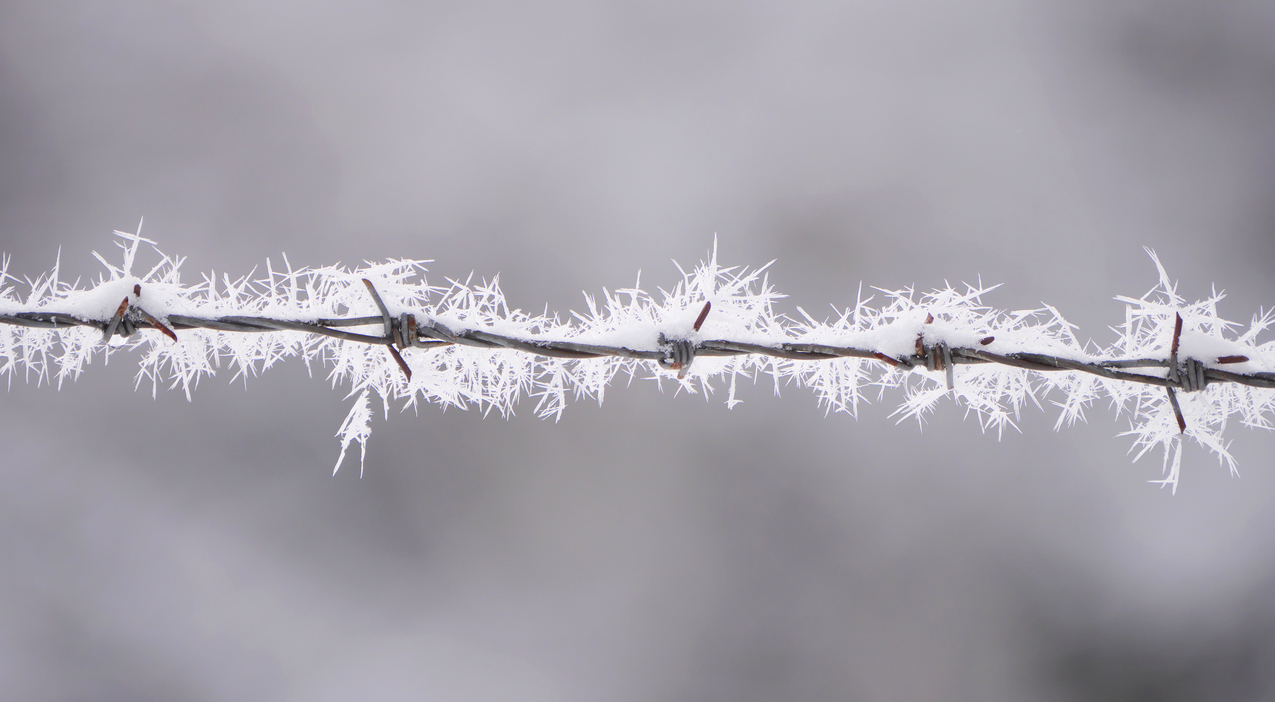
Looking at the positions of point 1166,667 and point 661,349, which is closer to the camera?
point 661,349

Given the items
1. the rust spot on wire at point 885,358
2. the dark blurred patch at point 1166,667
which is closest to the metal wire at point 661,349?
the rust spot on wire at point 885,358

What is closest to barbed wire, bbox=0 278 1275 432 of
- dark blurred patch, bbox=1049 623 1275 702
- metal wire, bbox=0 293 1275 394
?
metal wire, bbox=0 293 1275 394

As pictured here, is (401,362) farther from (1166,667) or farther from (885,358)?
(1166,667)

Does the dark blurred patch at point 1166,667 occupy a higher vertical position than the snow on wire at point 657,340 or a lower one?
lower

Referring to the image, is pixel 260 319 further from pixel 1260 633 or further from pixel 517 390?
pixel 1260 633

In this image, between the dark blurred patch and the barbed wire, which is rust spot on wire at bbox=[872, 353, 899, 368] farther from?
the dark blurred patch

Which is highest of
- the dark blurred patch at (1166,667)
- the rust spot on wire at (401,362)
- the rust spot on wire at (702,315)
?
the rust spot on wire at (702,315)

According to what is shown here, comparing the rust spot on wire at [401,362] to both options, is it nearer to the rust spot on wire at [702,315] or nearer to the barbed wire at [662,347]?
the barbed wire at [662,347]

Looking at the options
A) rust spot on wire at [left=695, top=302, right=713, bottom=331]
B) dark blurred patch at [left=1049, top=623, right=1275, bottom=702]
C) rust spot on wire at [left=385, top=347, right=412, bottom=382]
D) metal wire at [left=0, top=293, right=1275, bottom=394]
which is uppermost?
rust spot on wire at [left=695, top=302, right=713, bottom=331]

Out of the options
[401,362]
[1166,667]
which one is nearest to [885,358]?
[401,362]

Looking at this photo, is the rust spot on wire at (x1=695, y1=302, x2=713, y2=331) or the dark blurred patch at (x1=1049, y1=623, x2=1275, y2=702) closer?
the rust spot on wire at (x1=695, y1=302, x2=713, y2=331)

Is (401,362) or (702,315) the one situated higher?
(702,315)

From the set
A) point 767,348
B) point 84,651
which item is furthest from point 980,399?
point 84,651
